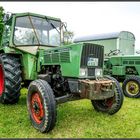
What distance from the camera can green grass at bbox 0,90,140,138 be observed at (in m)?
5.16

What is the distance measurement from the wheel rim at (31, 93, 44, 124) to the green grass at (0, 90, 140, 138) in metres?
0.22

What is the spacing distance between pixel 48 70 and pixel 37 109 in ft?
4.43

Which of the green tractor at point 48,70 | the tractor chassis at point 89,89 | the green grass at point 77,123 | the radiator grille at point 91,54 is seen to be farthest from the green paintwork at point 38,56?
the green grass at point 77,123

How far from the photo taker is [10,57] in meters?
7.16

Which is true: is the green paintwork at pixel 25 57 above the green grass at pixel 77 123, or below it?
above

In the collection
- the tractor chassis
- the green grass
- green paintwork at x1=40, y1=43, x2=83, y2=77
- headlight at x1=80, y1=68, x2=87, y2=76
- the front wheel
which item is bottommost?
the green grass

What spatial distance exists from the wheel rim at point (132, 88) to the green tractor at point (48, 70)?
290 centimetres

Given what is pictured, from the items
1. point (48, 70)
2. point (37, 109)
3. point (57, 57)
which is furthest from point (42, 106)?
point (48, 70)

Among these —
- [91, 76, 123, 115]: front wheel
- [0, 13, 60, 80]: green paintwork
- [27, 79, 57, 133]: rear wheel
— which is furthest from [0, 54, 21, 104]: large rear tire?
[91, 76, 123, 115]: front wheel

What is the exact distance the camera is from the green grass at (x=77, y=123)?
5.16 m

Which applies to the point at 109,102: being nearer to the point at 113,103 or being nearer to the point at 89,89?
the point at 113,103

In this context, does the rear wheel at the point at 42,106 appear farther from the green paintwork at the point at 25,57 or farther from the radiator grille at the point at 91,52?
the green paintwork at the point at 25,57

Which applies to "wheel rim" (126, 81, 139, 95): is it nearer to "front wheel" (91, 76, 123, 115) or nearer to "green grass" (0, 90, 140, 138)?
"green grass" (0, 90, 140, 138)

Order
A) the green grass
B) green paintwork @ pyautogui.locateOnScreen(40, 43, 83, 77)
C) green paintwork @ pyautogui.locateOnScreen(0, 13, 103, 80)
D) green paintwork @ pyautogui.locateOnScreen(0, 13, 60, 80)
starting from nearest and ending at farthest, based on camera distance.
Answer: the green grass
green paintwork @ pyautogui.locateOnScreen(40, 43, 83, 77)
green paintwork @ pyautogui.locateOnScreen(0, 13, 103, 80)
green paintwork @ pyautogui.locateOnScreen(0, 13, 60, 80)
